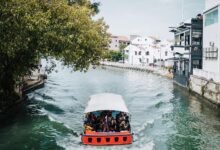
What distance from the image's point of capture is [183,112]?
4003 cm

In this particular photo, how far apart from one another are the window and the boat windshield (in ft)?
90.3

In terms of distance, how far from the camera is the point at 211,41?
168ft

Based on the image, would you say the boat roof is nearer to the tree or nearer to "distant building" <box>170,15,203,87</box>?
the tree

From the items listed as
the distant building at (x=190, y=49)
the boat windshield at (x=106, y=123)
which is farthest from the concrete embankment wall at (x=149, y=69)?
the boat windshield at (x=106, y=123)

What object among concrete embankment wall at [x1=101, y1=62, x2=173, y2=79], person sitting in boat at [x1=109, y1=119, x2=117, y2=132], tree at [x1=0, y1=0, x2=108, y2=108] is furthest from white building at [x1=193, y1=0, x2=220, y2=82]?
concrete embankment wall at [x1=101, y1=62, x2=173, y2=79]

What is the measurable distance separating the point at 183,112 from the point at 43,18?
64.5 ft

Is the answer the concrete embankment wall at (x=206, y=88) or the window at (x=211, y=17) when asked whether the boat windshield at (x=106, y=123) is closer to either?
the concrete embankment wall at (x=206, y=88)

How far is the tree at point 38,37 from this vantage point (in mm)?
26406

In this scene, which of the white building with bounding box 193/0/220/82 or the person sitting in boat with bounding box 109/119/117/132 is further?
the white building with bounding box 193/0/220/82

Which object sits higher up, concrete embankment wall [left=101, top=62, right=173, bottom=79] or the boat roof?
the boat roof

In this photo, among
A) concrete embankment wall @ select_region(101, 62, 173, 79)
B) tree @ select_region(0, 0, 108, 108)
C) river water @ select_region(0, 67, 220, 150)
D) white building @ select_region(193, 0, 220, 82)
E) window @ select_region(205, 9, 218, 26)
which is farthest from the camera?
concrete embankment wall @ select_region(101, 62, 173, 79)

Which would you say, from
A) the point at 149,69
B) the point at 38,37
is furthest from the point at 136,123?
the point at 149,69

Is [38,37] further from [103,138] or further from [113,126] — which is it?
[103,138]

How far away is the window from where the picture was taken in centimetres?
4917
